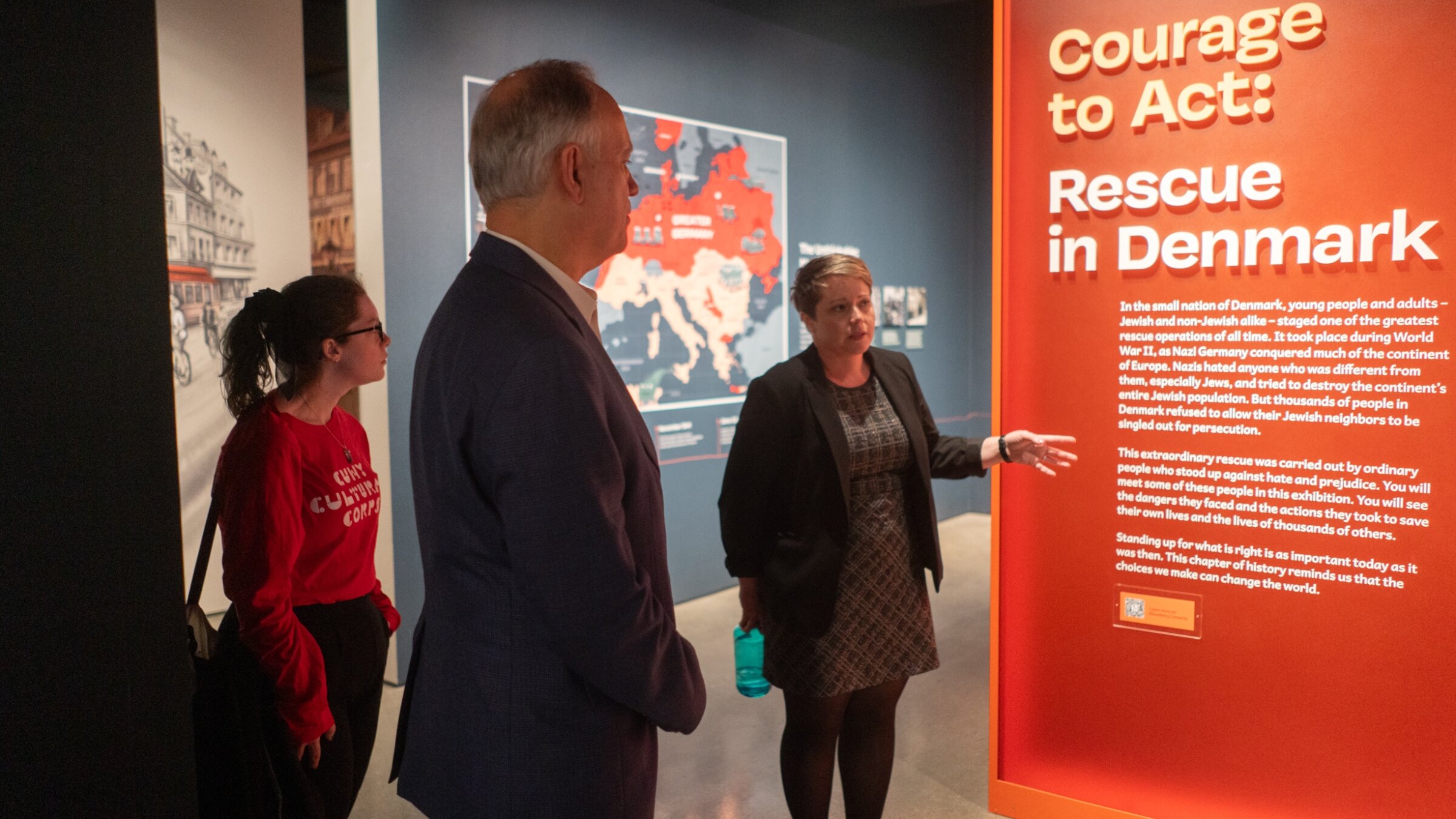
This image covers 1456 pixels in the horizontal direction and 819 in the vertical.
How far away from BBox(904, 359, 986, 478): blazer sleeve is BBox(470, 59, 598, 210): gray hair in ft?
4.97

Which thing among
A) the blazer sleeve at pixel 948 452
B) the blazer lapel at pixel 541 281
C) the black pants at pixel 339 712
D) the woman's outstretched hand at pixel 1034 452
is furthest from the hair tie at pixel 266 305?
the woman's outstretched hand at pixel 1034 452

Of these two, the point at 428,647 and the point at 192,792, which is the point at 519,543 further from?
the point at 192,792

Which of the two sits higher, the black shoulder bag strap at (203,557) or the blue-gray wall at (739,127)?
the blue-gray wall at (739,127)

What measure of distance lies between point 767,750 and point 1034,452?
61.9 inches

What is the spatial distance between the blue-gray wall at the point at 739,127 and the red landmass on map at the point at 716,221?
8.7 inches

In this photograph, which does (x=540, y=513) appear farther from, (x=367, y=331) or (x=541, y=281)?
(x=367, y=331)

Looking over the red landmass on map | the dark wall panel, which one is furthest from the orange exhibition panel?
the red landmass on map

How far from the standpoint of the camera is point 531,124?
1270 millimetres

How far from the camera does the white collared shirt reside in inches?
50.7

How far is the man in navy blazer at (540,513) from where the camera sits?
45.4 inches

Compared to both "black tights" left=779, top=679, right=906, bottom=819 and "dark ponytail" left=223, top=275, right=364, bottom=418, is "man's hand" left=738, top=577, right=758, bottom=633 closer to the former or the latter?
"black tights" left=779, top=679, right=906, bottom=819

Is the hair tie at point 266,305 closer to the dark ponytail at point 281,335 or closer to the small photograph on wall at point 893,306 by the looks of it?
the dark ponytail at point 281,335

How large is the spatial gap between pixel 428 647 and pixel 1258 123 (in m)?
2.20

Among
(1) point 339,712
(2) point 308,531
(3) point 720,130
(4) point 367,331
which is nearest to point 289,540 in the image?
(2) point 308,531
